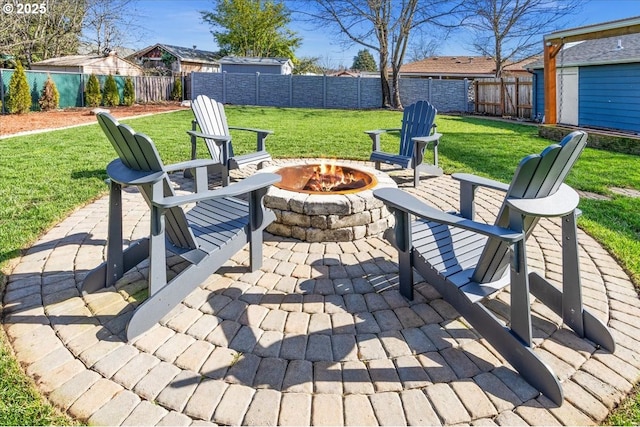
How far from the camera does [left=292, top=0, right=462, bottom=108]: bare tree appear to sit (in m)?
15.9

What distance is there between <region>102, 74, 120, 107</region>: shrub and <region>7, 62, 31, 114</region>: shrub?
331 centimetres

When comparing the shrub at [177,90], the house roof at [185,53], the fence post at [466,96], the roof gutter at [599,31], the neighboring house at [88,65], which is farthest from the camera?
the house roof at [185,53]

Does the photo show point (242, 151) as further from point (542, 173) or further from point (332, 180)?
point (542, 173)

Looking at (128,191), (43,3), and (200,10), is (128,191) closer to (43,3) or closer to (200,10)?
(43,3)

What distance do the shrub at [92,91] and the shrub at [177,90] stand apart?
4091mm

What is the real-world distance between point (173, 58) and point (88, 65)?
323 inches

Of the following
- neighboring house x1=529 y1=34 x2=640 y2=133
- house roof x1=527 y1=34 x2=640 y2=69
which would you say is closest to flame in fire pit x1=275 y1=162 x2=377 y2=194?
neighboring house x1=529 y1=34 x2=640 y2=133

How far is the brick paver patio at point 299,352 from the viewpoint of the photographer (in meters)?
1.59

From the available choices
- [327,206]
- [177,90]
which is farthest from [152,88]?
[327,206]

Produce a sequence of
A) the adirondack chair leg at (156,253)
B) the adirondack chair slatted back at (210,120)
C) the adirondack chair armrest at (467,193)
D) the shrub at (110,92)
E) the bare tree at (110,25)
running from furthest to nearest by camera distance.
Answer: the bare tree at (110,25) → the shrub at (110,92) → the adirondack chair slatted back at (210,120) → the adirondack chair armrest at (467,193) → the adirondack chair leg at (156,253)

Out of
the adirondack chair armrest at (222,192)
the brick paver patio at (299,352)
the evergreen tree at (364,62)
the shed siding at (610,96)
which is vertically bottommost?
the brick paver patio at (299,352)

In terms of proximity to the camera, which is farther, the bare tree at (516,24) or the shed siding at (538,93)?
the bare tree at (516,24)

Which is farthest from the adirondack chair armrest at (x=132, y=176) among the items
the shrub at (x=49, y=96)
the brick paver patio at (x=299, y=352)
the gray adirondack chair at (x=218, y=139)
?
the shrub at (x=49, y=96)

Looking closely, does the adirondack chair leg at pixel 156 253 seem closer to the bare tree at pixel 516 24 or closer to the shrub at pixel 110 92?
the shrub at pixel 110 92
